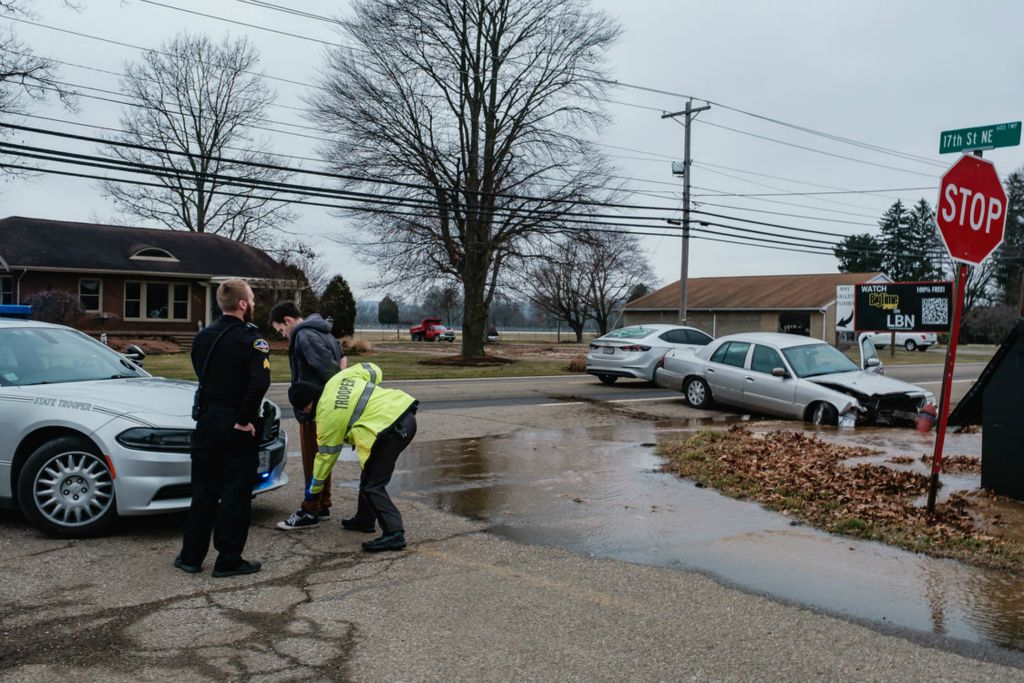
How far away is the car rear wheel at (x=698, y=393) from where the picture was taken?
15.7 m

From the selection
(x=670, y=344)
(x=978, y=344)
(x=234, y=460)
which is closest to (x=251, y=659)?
(x=234, y=460)

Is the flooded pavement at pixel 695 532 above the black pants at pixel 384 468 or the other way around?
the other way around

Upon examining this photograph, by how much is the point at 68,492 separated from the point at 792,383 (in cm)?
1077

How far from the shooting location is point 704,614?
4.75 metres

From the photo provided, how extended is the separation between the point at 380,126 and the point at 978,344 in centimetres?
6392

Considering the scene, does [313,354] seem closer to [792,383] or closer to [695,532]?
[695,532]

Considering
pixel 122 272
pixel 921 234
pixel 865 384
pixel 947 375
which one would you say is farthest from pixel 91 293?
pixel 921 234

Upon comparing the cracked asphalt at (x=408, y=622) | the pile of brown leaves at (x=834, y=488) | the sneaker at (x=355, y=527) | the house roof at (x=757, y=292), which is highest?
the house roof at (x=757, y=292)

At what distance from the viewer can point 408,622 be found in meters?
4.55

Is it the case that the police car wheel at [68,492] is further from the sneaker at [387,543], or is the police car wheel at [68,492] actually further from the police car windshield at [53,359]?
the sneaker at [387,543]

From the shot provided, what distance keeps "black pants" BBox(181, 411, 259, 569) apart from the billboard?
14.1m

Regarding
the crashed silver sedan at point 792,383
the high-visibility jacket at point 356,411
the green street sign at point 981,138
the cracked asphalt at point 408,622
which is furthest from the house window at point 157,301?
the green street sign at point 981,138

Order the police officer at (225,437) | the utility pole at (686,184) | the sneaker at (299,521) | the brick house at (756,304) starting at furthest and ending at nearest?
the brick house at (756,304) → the utility pole at (686,184) → the sneaker at (299,521) → the police officer at (225,437)

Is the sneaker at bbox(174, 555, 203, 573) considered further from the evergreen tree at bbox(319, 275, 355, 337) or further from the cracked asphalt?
the evergreen tree at bbox(319, 275, 355, 337)
